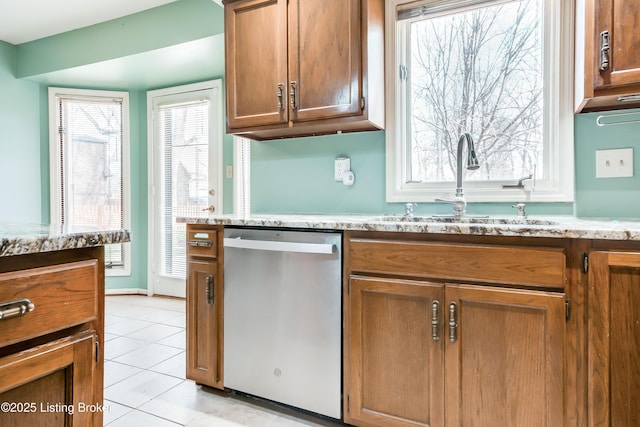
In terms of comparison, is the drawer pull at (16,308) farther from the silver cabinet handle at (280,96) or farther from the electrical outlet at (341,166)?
the electrical outlet at (341,166)

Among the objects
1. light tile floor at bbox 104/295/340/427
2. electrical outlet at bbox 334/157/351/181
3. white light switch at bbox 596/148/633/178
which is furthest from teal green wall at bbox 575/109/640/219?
light tile floor at bbox 104/295/340/427

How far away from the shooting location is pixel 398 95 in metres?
2.09

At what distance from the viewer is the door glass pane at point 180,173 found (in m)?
3.72

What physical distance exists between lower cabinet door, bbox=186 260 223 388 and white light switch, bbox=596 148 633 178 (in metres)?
1.84

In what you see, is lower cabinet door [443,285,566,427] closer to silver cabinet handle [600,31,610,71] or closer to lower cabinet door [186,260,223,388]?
silver cabinet handle [600,31,610,71]

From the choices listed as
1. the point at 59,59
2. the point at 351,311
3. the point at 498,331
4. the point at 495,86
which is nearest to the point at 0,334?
the point at 351,311

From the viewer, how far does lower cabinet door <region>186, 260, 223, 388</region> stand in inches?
74.3

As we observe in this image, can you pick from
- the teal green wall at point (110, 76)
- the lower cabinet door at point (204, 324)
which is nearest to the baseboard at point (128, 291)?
the teal green wall at point (110, 76)

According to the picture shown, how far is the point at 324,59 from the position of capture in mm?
1911

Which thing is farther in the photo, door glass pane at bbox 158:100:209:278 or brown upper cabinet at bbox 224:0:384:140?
door glass pane at bbox 158:100:209:278

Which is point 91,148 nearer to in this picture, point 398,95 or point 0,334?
point 398,95

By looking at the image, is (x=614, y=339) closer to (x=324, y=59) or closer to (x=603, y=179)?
(x=603, y=179)

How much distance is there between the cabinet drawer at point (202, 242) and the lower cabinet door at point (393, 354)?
750 millimetres

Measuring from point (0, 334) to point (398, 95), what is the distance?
1928mm
